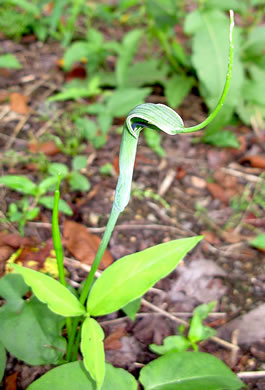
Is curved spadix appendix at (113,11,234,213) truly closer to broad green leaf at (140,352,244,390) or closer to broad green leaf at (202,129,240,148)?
broad green leaf at (140,352,244,390)

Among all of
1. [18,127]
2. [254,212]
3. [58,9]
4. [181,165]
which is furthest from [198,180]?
[58,9]

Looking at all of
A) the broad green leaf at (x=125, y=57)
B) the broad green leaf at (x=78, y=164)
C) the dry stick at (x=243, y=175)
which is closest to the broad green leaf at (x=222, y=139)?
the dry stick at (x=243, y=175)

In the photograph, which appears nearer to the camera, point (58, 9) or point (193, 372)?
point (193, 372)

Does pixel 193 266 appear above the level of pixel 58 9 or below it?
below

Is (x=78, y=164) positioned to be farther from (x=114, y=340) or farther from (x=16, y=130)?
(x=114, y=340)

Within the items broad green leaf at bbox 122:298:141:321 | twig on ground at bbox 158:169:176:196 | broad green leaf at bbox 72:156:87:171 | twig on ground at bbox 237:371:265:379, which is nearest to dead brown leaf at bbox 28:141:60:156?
broad green leaf at bbox 72:156:87:171

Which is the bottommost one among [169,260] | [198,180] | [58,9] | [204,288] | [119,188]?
[204,288]

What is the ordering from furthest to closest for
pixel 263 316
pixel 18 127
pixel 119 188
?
pixel 18 127 → pixel 263 316 → pixel 119 188

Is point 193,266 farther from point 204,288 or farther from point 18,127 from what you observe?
point 18,127
